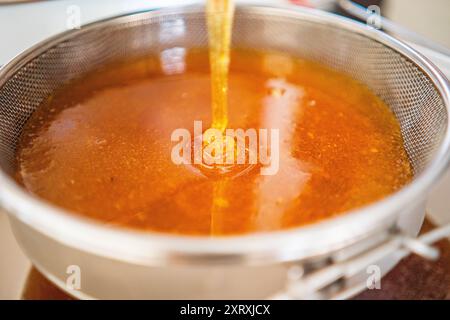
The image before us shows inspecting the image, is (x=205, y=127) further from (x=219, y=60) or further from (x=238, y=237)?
(x=238, y=237)

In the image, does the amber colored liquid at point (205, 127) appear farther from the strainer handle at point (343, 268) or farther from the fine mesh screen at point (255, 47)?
the strainer handle at point (343, 268)

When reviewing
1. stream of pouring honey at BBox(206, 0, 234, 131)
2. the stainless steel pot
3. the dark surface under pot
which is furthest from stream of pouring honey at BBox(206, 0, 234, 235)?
the dark surface under pot

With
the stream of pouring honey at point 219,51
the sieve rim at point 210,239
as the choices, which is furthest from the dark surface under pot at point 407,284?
the stream of pouring honey at point 219,51

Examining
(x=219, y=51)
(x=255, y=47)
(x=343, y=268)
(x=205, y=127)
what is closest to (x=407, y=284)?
(x=343, y=268)

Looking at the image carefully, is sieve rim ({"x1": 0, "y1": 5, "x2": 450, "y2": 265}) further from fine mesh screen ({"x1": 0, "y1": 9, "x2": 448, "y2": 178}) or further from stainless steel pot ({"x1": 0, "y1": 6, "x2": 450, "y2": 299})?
fine mesh screen ({"x1": 0, "y1": 9, "x2": 448, "y2": 178})
